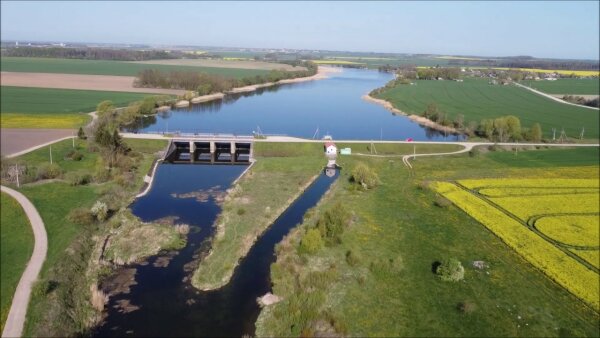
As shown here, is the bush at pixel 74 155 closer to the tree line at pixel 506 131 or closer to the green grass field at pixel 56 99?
the green grass field at pixel 56 99

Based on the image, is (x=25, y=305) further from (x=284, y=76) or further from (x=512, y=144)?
(x=284, y=76)

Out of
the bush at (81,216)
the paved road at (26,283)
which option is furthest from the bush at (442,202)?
the paved road at (26,283)

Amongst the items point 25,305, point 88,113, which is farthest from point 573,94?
point 25,305

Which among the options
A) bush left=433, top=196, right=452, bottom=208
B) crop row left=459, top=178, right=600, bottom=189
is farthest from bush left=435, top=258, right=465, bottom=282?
crop row left=459, top=178, right=600, bottom=189

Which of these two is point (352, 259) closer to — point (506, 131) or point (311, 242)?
point (311, 242)

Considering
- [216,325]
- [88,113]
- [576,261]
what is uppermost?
[88,113]

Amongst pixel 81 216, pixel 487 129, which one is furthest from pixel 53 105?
pixel 487 129

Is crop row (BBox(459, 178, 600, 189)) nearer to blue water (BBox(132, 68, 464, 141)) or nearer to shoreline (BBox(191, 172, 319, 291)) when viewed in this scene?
shoreline (BBox(191, 172, 319, 291))
